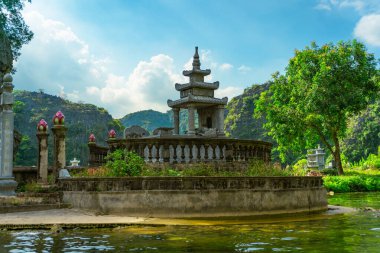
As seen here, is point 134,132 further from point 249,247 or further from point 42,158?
point 249,247

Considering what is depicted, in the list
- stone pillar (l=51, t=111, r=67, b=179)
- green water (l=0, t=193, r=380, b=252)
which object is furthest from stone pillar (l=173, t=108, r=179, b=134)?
green water (l=0, t=193, r=380, b=252)

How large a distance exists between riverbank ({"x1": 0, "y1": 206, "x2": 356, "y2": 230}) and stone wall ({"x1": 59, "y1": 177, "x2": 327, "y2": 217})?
1.05 feet

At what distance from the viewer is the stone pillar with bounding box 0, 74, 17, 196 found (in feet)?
50.3

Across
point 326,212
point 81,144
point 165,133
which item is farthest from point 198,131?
point 81,144

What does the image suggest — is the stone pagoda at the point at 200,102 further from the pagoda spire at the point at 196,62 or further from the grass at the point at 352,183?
the grass at the point at 352,183

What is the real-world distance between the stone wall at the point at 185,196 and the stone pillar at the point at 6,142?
3.21 meters

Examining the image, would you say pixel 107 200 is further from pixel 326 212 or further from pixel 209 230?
pixel 326 212

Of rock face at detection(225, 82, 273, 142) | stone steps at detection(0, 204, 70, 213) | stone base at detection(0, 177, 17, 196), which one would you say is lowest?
stone steps at detection(0, 204, 70, 213)

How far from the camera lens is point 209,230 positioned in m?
10.3

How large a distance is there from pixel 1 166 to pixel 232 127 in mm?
87878

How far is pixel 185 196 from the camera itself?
1277 centimetres

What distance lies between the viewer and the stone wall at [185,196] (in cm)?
1274

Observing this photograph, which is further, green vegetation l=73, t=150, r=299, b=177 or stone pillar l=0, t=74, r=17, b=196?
stone pillar l=0, t=74, r=17, b=196

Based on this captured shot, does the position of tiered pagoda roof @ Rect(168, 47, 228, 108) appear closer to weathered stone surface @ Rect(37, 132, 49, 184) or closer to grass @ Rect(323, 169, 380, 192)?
weathered stone surface @ Rect(37, 132, 49, 184)
